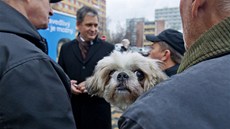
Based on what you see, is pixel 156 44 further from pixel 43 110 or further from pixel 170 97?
pixel 170 97

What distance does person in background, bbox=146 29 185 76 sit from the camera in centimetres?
291

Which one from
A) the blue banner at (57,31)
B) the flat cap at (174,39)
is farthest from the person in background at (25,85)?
the blue banner at (57,31)

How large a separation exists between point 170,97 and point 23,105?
0.70 metres

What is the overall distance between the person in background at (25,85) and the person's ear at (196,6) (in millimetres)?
637

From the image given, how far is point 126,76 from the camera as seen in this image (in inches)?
94.9

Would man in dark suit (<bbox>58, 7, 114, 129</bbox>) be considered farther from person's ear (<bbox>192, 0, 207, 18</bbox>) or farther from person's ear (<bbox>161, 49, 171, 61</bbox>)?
person's ear (<bbox>192, 0, 207, 18</bbox>)

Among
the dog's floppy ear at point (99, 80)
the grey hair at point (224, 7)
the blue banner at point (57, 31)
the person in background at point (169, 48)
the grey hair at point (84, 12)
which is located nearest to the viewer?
the grey hair at point (224, 7)

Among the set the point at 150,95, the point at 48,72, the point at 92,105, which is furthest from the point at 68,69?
the point at 150,95

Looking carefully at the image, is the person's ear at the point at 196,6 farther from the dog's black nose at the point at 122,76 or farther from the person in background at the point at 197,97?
the dog's black nose at the point at 122,76

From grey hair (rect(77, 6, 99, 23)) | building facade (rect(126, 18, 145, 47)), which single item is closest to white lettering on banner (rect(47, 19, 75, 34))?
grey hair (rect(77, 6, 99, 23))

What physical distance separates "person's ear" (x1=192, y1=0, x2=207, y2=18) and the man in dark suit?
7.48 feet

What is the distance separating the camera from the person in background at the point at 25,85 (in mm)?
1197

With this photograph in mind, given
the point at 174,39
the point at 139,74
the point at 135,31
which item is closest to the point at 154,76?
the point at 139,74

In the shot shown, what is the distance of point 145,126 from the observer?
0.68 meters
